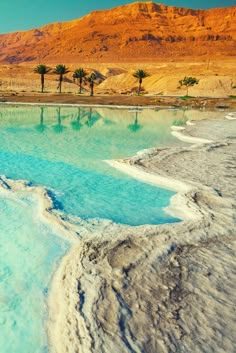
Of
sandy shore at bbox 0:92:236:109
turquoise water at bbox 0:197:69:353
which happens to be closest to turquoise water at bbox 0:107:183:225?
turquoise water at bbox 0:197:69:353

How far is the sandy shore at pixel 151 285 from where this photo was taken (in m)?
5.82

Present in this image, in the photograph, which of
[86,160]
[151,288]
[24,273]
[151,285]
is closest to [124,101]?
[86,160]

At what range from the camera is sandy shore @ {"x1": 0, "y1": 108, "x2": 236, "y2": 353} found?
582 cm

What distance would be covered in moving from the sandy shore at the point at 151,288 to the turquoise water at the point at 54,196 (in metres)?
0.47

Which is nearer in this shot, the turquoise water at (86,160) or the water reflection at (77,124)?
the turquoise water at (86,160)

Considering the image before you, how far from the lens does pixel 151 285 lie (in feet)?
23.7

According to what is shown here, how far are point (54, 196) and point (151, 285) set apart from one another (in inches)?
252

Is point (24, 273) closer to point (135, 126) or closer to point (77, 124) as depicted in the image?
point (135, 126)

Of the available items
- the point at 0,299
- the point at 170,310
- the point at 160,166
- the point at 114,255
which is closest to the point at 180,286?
the point at 170,310

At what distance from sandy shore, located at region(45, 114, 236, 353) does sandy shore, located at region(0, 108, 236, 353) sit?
2 centimetres

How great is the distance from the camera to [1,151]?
2025 centimetres

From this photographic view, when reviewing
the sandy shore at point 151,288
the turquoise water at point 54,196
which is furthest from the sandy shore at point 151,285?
the turquoise water at point 54,196

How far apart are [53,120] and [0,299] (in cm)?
2953

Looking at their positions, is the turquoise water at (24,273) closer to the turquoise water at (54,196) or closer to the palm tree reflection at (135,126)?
the turquoise water at (54,196)
